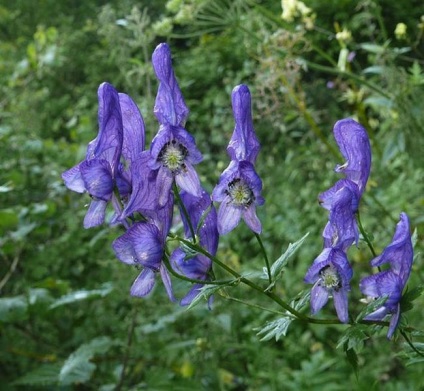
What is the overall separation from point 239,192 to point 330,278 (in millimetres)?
158

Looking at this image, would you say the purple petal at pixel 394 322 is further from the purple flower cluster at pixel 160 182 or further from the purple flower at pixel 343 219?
the purple flower cluster at pixel 160 182

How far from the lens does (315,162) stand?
3.76m

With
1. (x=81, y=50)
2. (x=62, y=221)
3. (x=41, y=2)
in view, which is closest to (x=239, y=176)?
(x=62, y=221)

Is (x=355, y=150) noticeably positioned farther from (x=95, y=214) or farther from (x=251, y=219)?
(x=95, y=214)

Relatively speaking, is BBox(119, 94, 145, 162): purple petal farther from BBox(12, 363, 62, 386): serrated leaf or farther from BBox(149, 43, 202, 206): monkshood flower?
BBox(12, 363, 62, 386): serrated leaf

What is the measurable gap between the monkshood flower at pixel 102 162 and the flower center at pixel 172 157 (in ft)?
0.21

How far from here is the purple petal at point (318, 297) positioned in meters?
0.93

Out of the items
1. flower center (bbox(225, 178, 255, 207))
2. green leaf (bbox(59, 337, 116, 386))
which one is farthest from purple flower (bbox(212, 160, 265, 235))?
green leaf (bbox(59, 337, 116, 386))

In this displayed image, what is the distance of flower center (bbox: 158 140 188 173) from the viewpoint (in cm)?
91

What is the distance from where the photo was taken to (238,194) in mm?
956

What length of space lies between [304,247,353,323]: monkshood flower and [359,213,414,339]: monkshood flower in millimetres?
28

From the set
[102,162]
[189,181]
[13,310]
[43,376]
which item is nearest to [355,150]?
[189,181]

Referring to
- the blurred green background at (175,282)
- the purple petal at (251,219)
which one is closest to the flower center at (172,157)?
the purple petal at (251,219)

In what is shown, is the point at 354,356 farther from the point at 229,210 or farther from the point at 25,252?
the point at 25,252
